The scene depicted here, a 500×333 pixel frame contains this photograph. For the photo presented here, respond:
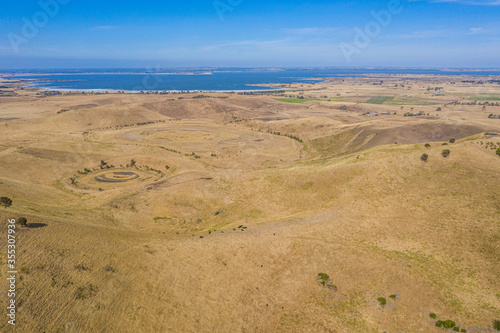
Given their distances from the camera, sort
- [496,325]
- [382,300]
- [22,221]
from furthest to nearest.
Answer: [22,221]
[382,300]
[496,325]

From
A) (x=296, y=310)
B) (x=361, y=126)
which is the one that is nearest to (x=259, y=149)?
(x=361, y=126)

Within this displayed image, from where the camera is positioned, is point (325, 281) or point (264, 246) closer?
point (325, 281)

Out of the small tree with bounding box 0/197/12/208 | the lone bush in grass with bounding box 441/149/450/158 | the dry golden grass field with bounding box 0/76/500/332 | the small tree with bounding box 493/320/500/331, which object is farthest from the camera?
the lone bush in grass with bounding box 441/149/450/158

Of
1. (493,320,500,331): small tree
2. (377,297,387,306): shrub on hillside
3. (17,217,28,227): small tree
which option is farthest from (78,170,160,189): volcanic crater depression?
(493,320,500,331): small tree

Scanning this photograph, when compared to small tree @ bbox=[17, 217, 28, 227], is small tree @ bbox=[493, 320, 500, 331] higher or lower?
lower

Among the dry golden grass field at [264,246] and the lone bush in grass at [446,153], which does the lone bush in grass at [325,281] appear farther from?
the lone bush in grass at [446,153]

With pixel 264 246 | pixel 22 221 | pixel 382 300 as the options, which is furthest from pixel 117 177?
pixel 382 300

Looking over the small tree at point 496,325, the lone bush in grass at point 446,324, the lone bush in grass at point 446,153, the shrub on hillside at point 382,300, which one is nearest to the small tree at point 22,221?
the shrub on hillside at point 382,300

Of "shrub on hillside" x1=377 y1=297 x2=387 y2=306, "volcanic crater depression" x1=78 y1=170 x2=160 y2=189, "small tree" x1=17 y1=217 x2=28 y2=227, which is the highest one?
"small tree" x1=17 y1=217 x2=28 y2=227

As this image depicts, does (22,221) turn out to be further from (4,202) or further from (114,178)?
(114,178)

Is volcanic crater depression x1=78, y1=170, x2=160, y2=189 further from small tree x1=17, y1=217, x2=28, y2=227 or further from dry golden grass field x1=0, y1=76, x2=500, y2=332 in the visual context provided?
small tree x1=17, y1=217, x2=28, y2=227

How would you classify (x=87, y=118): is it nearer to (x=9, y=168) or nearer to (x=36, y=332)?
(x=9, y=168)
